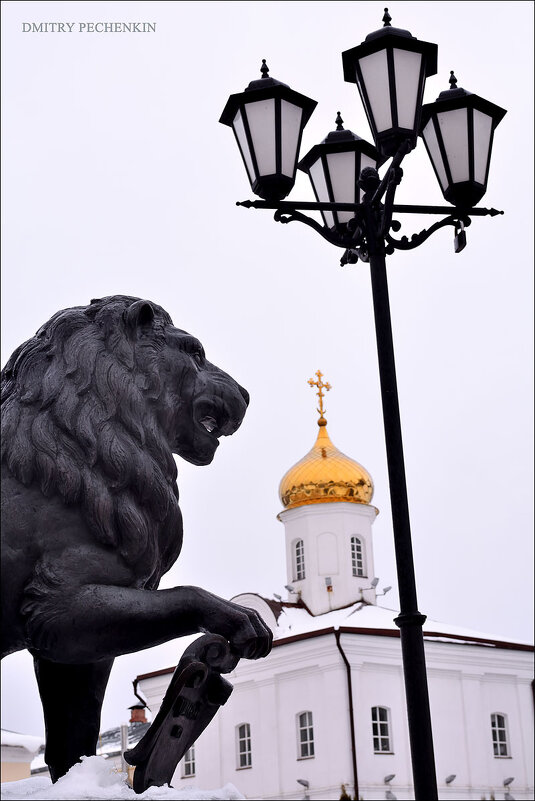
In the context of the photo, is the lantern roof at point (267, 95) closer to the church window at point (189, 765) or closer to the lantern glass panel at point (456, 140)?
the lantern glass panel at point (456, 140)

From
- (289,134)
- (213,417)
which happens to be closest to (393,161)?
(289,134)

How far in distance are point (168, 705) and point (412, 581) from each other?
260 cm

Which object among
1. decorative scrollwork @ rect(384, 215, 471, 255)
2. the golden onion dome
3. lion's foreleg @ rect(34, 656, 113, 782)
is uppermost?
the golden onion dome

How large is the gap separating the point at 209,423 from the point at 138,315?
35 cm

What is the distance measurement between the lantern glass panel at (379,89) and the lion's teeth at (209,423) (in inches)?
124

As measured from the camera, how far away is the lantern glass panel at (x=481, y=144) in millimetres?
5805

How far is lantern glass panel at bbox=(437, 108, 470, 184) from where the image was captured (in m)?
5.80

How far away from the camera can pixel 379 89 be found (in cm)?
555

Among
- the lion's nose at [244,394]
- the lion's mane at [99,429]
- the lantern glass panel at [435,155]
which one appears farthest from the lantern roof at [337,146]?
the lion's mane at [99,429]

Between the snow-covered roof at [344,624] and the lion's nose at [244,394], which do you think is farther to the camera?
the snow-covered roof at [344,624]

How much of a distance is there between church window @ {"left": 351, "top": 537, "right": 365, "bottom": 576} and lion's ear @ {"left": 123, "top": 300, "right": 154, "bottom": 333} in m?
34.6

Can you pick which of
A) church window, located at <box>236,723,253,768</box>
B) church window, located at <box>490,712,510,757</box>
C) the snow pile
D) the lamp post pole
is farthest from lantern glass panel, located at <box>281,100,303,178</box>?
church window, located at <box>490,712,510,757</box>

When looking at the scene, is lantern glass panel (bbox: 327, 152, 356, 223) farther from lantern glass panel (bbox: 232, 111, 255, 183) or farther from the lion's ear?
the lion's ear

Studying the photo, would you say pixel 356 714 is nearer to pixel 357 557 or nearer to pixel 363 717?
pixel 363 717
